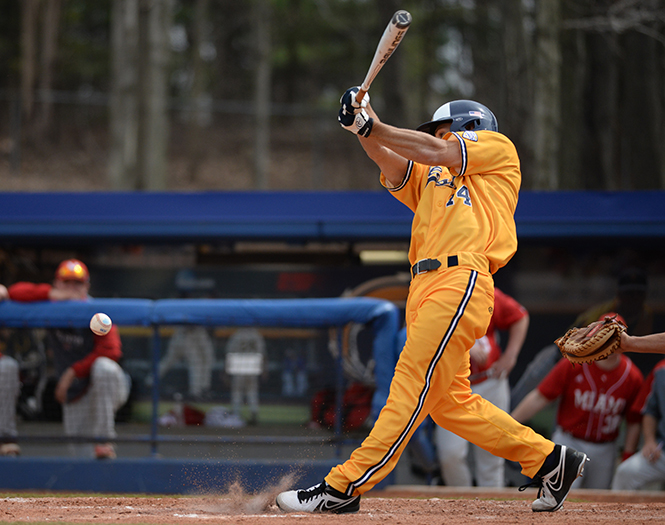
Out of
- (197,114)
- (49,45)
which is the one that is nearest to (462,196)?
(197,114)

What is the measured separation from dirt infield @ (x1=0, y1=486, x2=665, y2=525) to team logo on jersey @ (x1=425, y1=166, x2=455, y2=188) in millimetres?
1449

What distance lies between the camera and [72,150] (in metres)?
21.6

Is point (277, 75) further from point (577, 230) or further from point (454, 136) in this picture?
point (454, 136)

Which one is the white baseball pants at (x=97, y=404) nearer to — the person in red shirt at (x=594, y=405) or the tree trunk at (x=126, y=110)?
the person in red shirt at (x=594, y=405)

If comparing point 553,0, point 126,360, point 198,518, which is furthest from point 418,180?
point 553,0

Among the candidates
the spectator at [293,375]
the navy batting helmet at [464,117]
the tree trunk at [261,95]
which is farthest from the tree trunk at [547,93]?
the tree trunk at [261,95]

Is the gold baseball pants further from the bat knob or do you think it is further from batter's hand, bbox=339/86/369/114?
the bat knob

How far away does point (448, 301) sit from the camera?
3059 mm

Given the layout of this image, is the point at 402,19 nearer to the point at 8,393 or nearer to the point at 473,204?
the point at 473,204

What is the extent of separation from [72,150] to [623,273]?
60.5 feet

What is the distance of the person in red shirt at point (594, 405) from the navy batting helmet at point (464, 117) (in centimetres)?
235

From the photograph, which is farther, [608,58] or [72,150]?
[72,150]

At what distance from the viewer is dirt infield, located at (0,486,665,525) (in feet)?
9.98

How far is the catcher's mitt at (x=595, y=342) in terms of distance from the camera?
3.09 m
